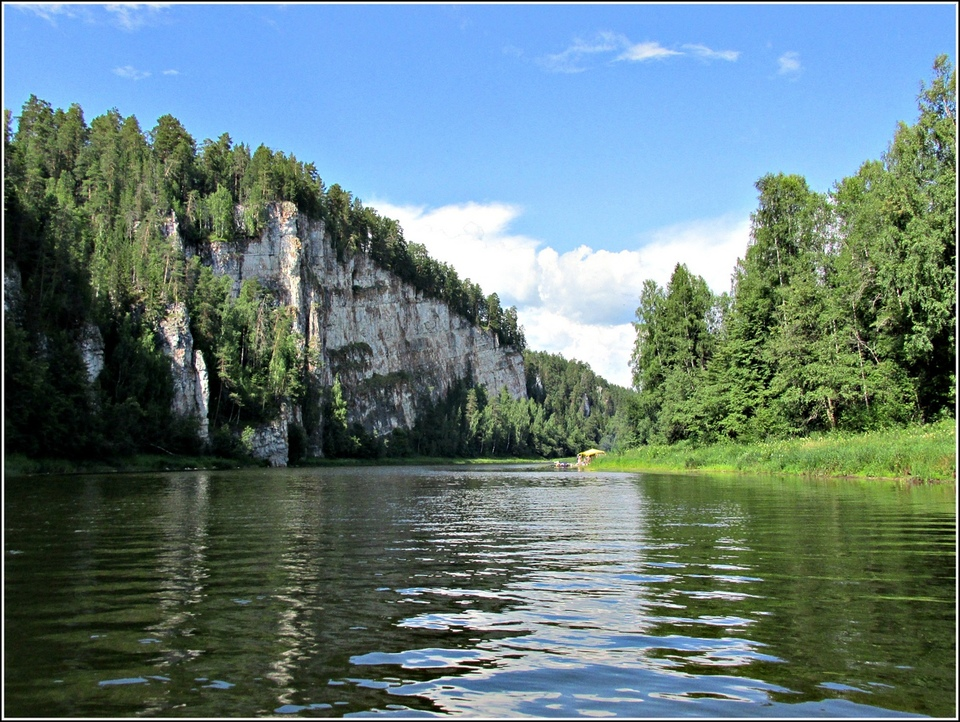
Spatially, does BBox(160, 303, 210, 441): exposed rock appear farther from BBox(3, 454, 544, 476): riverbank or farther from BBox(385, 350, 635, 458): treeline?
BBox(385, 350, 635, 458): treeline

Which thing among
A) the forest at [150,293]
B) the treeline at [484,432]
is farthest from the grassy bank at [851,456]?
the treeline at [484,432]

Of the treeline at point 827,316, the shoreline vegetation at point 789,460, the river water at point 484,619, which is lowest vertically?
the river water at point 484,619

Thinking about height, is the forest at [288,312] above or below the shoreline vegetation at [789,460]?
above

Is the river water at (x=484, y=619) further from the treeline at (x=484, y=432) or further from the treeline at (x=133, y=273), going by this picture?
the treeline at (x=484, y=432)

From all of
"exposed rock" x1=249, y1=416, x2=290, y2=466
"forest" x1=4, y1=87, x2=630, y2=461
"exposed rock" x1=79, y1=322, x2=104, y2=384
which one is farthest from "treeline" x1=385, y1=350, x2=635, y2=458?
"exposed rock" x1=79, y1=322, x2=104, y2=384

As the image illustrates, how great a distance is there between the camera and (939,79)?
40750mm

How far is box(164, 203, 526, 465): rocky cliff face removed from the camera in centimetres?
11449

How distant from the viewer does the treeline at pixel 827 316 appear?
129 ft

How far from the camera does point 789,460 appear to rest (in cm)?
4247

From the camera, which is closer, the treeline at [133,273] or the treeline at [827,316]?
the treeline at [827,316]

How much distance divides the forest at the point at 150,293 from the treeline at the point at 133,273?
19 cm

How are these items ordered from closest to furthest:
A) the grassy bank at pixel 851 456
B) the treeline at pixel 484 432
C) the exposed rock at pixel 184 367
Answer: the grassy bank at pixel 851 456 < the exposed rock at pixel 184 367 < the treeline at pixel 484 432

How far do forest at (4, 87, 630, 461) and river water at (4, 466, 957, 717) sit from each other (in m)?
44.0

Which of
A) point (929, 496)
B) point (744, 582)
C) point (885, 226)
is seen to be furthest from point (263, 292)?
point (744, 582)
